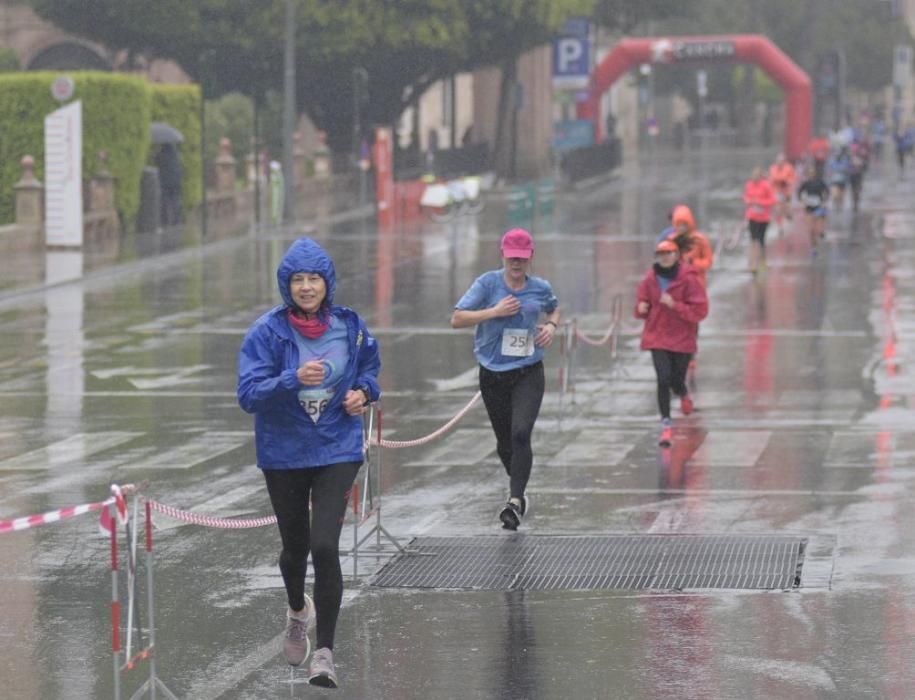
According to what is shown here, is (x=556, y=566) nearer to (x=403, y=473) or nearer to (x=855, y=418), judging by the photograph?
(x=403, y=473)

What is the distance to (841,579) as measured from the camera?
34.9 feet

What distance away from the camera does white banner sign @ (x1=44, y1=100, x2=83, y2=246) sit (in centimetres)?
3778

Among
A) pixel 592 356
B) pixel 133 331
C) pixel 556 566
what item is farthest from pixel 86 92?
pixel 556 566

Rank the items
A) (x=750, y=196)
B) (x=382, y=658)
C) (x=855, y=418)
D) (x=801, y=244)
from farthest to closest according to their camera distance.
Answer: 1. (x=801, y=244)
2. (x=750, y=196)
3. (x=855, y=418)
4. (x=382, y=658)

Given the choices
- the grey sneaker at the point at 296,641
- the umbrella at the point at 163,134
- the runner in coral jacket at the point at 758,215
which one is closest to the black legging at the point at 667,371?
the grey sneaker at the point at 296,641

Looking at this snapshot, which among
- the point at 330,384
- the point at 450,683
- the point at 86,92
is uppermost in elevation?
the point at 86,92

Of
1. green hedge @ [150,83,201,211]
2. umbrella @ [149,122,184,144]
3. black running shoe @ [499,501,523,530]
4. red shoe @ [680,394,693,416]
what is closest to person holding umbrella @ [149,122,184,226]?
umbrella @ [149,122,184,144]

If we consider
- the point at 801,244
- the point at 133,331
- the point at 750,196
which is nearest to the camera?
the point at 133,331

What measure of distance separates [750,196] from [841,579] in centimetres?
2291

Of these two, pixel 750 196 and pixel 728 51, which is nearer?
pixel 750 196

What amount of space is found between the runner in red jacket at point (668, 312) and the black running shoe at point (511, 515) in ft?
12.2

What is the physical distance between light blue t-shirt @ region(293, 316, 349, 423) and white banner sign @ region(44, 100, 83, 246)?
29.8 m

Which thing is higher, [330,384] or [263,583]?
[330,384]

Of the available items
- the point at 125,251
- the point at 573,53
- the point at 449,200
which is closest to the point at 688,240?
the point at 125,251
